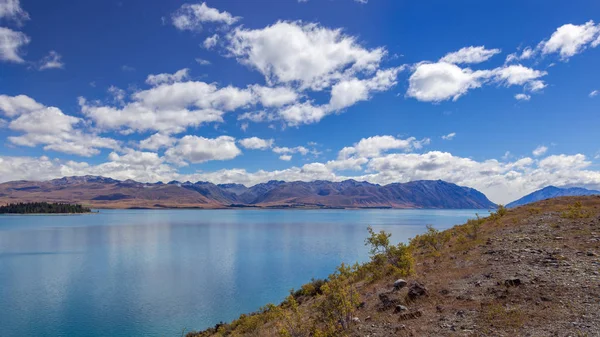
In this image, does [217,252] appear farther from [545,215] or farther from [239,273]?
[545,215]

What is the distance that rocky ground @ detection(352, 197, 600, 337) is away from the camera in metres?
12.2

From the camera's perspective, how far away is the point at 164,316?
115ft

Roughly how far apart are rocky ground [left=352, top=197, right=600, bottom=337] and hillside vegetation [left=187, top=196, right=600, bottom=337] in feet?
0.11

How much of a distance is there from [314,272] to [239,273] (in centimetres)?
1259

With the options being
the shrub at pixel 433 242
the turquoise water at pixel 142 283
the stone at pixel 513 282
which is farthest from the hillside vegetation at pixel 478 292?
the turquoise water at pixel 142 283

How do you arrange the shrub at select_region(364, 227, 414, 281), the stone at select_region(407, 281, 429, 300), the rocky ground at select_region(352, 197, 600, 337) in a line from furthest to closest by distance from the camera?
1. the shrub at select_region(364, 227, 414, 281)
2. the stone at select_region(407, 281, 429, 300)
3. the rocky ground at select_region(352, 197, 600, 337)

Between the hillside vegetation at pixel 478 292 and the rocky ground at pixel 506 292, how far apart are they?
3 centimetres

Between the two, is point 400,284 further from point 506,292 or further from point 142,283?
point 142,283

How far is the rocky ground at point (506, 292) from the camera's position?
12.2m

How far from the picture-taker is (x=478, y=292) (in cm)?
1586

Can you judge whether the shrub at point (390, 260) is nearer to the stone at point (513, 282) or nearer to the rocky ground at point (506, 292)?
the rocky ground at point (506, 292)

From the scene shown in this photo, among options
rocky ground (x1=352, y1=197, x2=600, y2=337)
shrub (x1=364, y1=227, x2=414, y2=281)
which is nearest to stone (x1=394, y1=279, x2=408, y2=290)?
rocky ground (x1=352, y1=197, x2=600, y2=337)

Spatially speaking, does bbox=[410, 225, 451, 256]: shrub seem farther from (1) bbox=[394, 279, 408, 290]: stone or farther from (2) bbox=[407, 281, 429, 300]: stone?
(2) bbox=[407, 281, 429, 300]: stone

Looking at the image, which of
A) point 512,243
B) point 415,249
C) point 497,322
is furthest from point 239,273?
point 497,322
